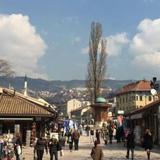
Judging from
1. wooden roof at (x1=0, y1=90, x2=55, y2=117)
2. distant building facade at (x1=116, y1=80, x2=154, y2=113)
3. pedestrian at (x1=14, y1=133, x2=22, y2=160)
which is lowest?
pedestrian at (x1=14, y1=133, x2=22, y2=160)

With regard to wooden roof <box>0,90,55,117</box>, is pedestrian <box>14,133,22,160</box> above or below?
below

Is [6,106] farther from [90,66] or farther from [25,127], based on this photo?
[90,66]

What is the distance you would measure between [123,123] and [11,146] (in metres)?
29.1

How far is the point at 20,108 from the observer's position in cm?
4241

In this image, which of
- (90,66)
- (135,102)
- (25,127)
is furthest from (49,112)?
(135,102)

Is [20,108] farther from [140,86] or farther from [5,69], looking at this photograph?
[140,86]

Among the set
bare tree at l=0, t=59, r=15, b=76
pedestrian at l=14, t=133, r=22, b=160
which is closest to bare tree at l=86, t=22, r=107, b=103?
bare tree at l=0, t=59, r=15, b=76

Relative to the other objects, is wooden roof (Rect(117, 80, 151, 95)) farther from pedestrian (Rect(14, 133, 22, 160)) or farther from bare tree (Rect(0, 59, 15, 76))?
pedestrian (Rect(14, 133, 22, 160))

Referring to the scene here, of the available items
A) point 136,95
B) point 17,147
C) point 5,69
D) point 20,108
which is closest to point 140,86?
point 136,95

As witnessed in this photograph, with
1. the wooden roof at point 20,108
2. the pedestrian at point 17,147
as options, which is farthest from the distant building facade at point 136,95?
the pedestrian at point 17,147

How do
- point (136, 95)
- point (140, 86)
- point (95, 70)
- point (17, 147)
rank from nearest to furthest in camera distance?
point (17, 147) → point (95, 70) → point (140, 86) → point (136, 95)

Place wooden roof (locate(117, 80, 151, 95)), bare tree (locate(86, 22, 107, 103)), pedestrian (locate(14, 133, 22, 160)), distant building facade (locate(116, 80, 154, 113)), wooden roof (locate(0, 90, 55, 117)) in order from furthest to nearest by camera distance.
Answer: wooden roof (locate(117, 80, 151, 95))
distant building facade (locate(116, 80, 154, 113))
bare tree (locate(86, 22, 107, 103))
wooden roof (locate(0, 90, 55, 117))
pedestrian (locate(14, 133, 22, 160))

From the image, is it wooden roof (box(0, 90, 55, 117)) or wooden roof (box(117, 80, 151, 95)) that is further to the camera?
wooden roof (box(117, 80, 151, 95))

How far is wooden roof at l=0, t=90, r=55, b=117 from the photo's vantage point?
135ft
